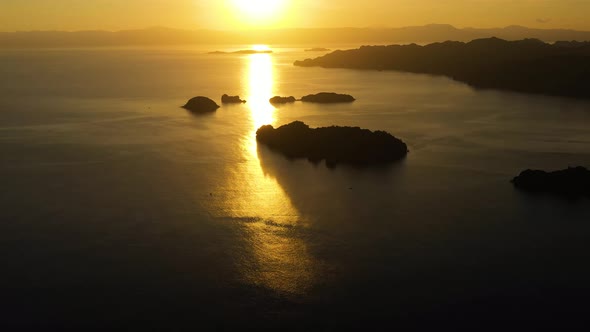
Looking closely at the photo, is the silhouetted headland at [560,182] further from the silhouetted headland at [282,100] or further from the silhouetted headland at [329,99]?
the silhouetted headland at [282,100]

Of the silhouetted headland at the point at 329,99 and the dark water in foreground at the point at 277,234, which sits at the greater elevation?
the silhouetted headland at the point at 329,99


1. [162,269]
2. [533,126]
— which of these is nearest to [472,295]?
[162,269]

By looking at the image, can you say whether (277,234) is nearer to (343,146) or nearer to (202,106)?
(343,146)

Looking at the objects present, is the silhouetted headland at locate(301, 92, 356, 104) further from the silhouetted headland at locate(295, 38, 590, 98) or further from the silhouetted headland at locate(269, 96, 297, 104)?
the silhouetted headland at locate(295, 38, 590, 98)

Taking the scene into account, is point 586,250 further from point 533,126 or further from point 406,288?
point 533,126

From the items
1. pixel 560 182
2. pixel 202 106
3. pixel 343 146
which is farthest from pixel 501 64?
pixel 560 182

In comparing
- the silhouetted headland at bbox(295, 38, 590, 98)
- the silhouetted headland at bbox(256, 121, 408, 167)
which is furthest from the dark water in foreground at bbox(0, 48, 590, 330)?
the silhouetted headland at bbox(295, 38, 590, 98)

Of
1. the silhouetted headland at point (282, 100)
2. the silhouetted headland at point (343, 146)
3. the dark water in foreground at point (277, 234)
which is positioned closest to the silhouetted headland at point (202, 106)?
the silhouetted headland at point (282, 100)
